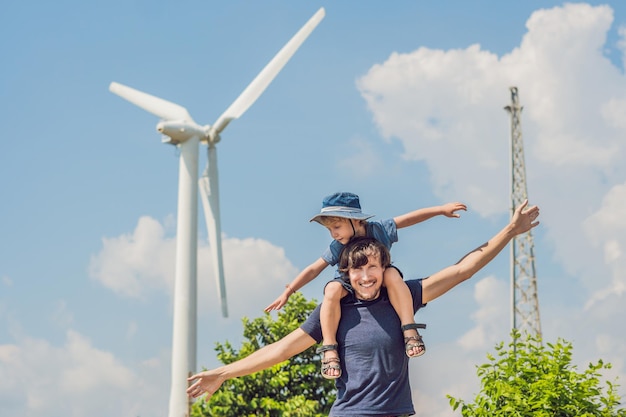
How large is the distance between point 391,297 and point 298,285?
3.92 ft

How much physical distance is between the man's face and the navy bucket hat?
31 cm

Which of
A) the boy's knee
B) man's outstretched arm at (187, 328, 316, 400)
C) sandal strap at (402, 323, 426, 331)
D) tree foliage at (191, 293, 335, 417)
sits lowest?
sandal strap at (402, 323, 426, 331)

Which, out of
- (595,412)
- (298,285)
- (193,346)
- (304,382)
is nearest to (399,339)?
(298,285)

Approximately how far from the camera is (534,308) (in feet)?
100

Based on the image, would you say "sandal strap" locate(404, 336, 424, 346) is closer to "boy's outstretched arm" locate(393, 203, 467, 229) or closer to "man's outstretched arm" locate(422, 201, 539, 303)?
"man's outstretched arm" locate(422, 201, 539, 303)

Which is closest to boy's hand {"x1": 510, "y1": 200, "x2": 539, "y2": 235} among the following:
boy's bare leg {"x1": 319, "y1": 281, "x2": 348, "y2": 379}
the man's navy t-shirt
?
the man's navy t-shirt

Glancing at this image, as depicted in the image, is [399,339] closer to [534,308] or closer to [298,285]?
[298,285]

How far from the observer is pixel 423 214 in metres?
5.86

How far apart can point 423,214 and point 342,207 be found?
0.63 metres

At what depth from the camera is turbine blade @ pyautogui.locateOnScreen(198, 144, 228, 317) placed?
31.9m

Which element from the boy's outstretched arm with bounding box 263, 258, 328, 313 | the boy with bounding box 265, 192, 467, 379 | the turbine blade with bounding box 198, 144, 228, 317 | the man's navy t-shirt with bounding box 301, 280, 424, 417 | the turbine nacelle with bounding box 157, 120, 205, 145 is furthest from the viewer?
the turbine nacelle with bounding box 157, 120, 205, 145

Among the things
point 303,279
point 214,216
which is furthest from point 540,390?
point 214,216

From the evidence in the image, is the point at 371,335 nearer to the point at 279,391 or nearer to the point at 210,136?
the point at 279,391

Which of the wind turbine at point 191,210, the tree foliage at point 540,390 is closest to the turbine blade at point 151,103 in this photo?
the wind turbine at point 191,210
